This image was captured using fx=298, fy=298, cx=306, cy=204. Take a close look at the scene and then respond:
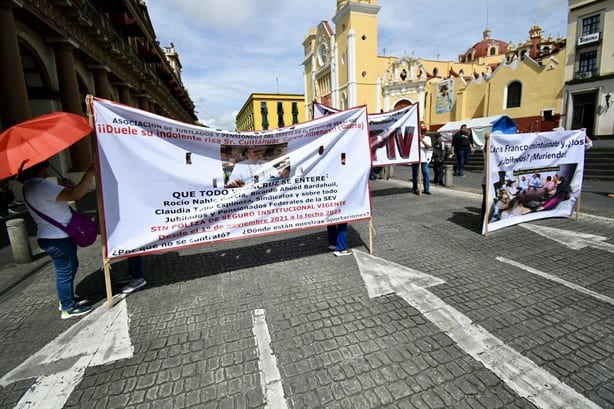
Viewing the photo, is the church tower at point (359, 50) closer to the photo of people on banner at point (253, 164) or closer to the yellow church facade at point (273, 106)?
the yellow church facade at point (273, 106)

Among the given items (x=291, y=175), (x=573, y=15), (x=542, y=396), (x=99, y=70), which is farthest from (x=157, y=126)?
(x=573, y=15)

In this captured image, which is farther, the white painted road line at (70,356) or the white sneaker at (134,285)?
the white sneaker at (134,285)

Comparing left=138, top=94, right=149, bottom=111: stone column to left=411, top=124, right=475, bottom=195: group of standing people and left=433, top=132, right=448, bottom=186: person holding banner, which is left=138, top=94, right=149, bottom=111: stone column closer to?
left=411, top=124, right=475, bottom=195: group of standing people

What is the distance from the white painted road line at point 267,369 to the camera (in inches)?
87.7

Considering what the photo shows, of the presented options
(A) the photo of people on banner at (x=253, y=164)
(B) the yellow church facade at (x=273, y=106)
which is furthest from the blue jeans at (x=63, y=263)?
(B) the yellow church facade at (x=273, y=106)

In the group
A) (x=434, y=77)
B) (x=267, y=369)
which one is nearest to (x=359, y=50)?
(x=434, y=77)

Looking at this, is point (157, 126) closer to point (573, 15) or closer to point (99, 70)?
point (99, 70)

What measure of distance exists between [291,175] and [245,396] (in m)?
2.85

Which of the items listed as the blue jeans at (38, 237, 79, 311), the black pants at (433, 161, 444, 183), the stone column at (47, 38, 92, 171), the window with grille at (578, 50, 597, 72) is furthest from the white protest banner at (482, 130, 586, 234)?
the window with grille at (578, 50, 597, 72)

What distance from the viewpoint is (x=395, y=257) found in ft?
16.0

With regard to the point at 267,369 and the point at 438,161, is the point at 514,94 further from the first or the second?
the point at 267,369

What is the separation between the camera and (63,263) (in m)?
3.36

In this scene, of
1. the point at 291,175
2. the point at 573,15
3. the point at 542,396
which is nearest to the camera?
the point at 542,396

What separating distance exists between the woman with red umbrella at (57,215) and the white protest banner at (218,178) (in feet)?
1.13
